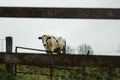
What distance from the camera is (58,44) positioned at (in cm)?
1488

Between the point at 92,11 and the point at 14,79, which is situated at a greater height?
the point at 92,11

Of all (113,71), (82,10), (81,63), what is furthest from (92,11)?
(81,63)

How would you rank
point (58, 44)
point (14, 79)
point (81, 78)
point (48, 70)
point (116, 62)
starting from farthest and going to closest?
point (58, 44)
point (48, 70)
point (81, 78)
point (14, 79)
point (116, 62)

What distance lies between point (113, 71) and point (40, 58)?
3.17 metres

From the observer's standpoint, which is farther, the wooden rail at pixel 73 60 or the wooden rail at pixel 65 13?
the wooden rail at pixel 65 13

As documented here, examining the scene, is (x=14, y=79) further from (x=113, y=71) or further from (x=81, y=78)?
(x=113, y=71)

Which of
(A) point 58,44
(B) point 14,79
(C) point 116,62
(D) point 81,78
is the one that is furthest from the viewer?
(A) point 58,44

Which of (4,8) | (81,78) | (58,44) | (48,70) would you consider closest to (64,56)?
(81,78)

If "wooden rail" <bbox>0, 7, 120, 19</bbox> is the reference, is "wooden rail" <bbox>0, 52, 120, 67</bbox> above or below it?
below

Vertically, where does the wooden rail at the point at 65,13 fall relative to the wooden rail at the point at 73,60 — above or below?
above

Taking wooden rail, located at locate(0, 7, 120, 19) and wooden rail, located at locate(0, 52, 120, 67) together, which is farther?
wooden rail, located at locate(0, 7, 120, 19)

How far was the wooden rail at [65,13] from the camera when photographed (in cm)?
670

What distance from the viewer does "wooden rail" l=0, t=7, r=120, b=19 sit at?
670 centimetres

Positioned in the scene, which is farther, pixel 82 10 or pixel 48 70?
pixel 48 70
